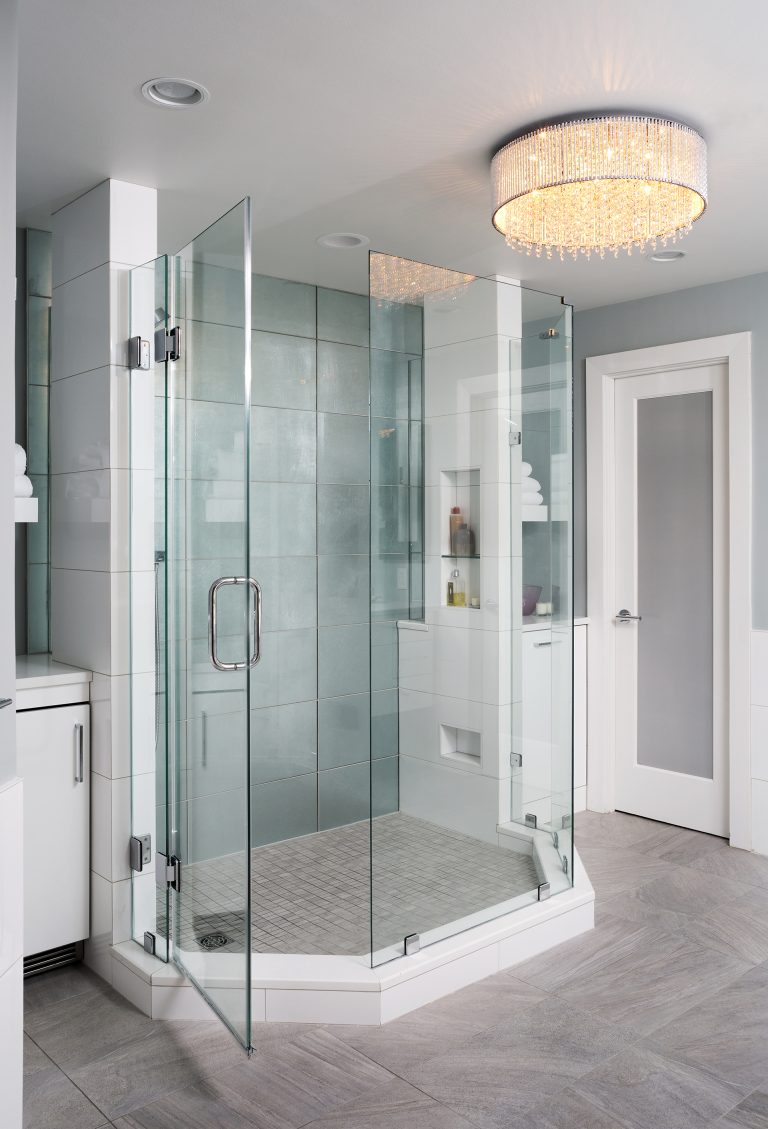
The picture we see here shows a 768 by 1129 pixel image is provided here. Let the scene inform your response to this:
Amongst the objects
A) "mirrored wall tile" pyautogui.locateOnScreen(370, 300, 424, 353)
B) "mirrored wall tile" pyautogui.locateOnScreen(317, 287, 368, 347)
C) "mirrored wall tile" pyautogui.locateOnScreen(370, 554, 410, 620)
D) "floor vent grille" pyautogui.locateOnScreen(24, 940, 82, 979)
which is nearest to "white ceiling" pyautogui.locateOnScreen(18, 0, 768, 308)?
"mirrored wall tile" pyautogui.locateOnScreen(370, 300, 424, 353)

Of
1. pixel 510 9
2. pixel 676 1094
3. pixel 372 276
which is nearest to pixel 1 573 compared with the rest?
pixel 372 276

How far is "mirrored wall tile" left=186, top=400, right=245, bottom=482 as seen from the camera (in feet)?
6.79

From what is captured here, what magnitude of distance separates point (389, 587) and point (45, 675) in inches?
43.2

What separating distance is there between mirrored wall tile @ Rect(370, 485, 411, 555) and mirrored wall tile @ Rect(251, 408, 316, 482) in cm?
140

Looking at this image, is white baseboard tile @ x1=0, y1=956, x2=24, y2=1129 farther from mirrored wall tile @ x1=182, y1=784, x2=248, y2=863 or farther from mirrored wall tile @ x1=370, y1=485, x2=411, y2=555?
mirrored wall tile @ x1=370, y1=485, x2=411, y2=555

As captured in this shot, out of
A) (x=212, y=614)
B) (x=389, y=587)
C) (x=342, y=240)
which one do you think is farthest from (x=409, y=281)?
(x=212, y=614)

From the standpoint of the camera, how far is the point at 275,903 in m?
3.11

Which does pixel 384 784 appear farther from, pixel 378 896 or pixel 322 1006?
pixel 322 1006

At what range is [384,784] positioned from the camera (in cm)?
246

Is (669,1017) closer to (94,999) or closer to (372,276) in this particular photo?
(94,999)

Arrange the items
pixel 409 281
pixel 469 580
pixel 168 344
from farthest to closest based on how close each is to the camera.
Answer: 1. pixel 469 580
2. pixel 409 281
3. pixel 168 344

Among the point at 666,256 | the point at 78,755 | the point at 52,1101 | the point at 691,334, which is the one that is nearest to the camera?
the point at 52,1101

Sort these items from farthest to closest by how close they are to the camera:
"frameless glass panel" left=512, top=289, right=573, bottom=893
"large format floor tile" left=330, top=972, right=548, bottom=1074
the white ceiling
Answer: "frameless glass panel" left=512, top=289, right=573, bottom=893
"large format floor tile" left=330, top=972, right=548, bottom=1074
the white ceiling

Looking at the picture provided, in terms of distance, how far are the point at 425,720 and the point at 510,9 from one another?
Result: 1736mm
